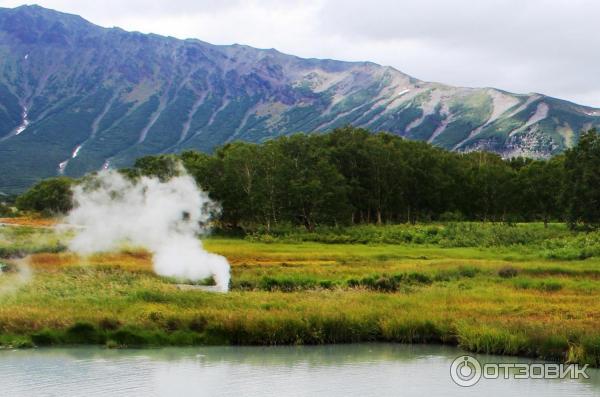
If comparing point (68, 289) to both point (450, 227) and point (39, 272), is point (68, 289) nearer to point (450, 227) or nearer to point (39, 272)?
point (39, 272)

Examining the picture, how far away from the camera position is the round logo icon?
1084 inches

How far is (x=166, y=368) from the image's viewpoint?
29.4 metres

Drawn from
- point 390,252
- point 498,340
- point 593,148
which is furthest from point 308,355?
point 593,148

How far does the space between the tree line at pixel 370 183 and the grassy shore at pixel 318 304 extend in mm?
36227

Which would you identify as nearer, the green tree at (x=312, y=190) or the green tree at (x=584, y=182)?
the green tree at (x=584, y=182)

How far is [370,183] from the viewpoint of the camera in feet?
369

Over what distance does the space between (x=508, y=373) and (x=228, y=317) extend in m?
13.3

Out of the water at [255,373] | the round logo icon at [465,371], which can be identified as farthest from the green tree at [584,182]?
the round logo icon at [465,371]

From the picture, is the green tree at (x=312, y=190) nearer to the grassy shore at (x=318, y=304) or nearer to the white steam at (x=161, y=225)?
the grassy shore at (x=318, y=304)

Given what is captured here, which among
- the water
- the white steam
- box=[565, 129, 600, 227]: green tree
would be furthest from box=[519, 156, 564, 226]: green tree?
the water

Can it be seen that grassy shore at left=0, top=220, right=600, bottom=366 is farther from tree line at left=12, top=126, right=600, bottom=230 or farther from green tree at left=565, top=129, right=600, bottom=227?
tree line at left=12, top=126, right=600, bottom=230

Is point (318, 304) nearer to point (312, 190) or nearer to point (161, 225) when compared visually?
point (161, 225)

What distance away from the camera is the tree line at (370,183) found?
96750 millimetres

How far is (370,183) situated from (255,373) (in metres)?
85.4
